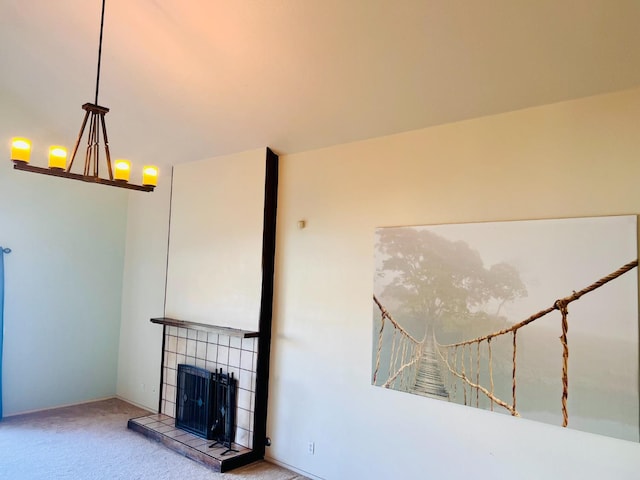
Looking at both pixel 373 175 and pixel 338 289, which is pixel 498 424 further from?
pixel 373 175

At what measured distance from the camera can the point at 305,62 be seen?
9.86 ft

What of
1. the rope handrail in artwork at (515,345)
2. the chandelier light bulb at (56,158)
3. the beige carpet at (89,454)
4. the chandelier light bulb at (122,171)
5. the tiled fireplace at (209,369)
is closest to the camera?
the rope handrail in artwork at (515,345)

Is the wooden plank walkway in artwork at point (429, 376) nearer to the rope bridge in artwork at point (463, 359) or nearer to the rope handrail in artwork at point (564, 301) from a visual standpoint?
the rope bridge in artwork at point (463, 359)

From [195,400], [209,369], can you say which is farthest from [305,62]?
[195,400]

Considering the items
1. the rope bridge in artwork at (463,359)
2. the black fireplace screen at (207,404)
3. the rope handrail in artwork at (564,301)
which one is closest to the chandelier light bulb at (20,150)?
the rope bridge in artwork at (463,359)

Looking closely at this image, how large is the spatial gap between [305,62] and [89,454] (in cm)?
392

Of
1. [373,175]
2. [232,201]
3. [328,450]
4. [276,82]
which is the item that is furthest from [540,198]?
[232,201]

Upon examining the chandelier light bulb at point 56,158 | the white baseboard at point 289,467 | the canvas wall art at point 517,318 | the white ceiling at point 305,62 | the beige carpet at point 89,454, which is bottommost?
the beige carpet at point 89,454

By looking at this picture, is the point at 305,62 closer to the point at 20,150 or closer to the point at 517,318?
the point at 20,150

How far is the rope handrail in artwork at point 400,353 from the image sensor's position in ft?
10.3

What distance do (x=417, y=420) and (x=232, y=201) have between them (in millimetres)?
2659

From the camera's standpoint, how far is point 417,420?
3078 millimetres

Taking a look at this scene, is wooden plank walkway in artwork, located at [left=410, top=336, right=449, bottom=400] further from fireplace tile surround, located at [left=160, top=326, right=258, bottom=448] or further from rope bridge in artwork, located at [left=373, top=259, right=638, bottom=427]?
fireplace tile surround, located at [left=160, top=326, right=258, bottom=448]

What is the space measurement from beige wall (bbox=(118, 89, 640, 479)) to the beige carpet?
2.38 ft
